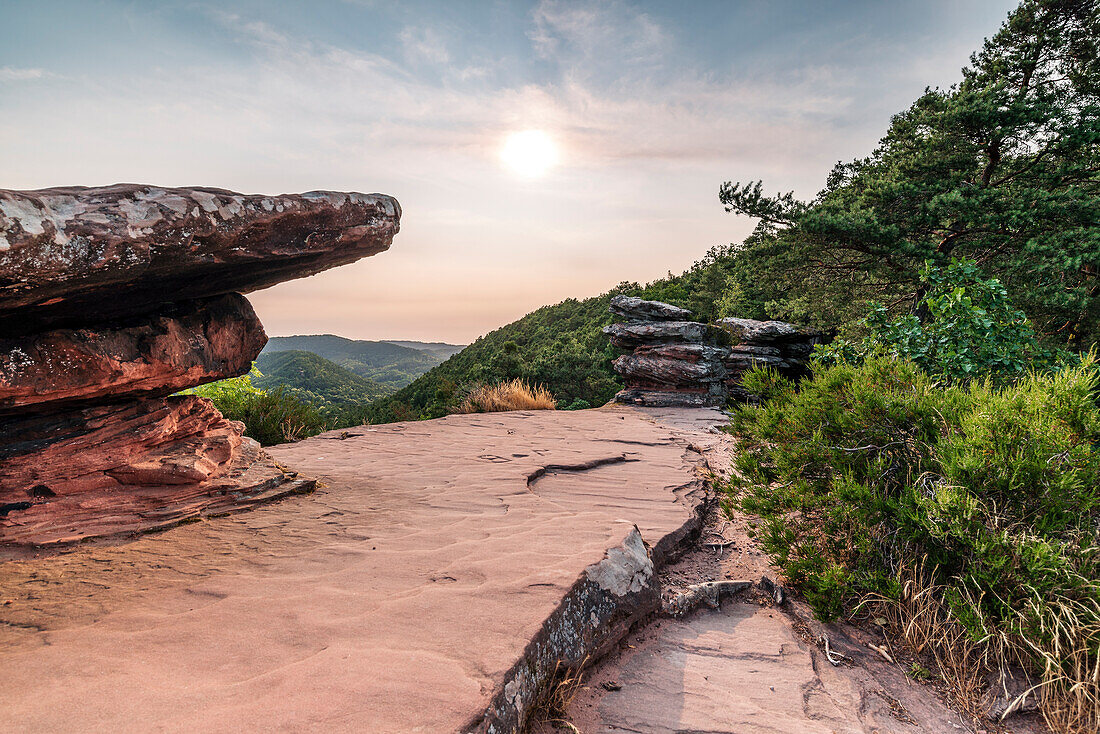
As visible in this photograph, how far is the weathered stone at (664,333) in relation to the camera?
13.4 metres

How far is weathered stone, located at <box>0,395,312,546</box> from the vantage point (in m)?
3.05

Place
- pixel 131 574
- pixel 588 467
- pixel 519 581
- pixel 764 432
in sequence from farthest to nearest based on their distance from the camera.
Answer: pixel 588 467, pixel 764 432, pixel 131 574, pixel 519 581

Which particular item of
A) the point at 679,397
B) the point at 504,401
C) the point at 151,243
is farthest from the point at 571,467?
the point at 679,397

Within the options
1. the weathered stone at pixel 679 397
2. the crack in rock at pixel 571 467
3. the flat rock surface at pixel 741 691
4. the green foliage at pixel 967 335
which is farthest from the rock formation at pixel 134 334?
the weathered stone at pixel 679 397

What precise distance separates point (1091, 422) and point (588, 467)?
404 centimetres

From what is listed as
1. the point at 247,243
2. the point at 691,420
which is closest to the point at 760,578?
the point at 247,243

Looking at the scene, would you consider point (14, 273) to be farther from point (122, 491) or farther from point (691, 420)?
point (691, 420)

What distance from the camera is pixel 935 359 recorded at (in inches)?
207

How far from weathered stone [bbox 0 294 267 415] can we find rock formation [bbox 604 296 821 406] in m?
10.4

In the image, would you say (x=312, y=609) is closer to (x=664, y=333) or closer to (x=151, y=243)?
(x=151, y=243)

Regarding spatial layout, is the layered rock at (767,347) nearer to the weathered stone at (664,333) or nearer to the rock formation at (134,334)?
the weathered stone at (664,333)

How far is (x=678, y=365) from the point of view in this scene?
42.4ft

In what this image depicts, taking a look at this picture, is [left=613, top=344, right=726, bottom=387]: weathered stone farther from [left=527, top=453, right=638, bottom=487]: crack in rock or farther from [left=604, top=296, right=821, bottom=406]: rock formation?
[left=527, top=453, right=638, bottom=487]: crack in rock

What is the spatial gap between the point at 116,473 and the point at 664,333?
1191cm
